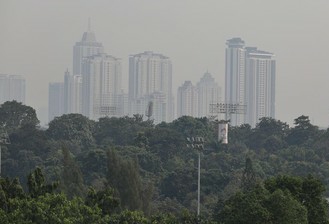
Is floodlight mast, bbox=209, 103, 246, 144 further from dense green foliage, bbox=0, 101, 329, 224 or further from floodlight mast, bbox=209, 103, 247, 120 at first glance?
dense green foliage, bbox=0, 101, 329, 224

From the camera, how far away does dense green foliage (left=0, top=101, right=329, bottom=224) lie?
3847 centimetres

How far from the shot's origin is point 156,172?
264 feet

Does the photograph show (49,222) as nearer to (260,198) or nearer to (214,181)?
(260,198)

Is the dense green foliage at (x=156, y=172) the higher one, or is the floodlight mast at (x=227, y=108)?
the floodlight mast at (x=227, y=108)

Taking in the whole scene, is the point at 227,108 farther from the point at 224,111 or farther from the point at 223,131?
the point at 223,131

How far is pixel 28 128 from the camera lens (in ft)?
295

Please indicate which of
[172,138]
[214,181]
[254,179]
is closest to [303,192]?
[254,179]

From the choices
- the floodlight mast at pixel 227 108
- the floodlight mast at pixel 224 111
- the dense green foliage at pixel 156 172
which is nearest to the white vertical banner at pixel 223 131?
the floodlight mast at pixel 224 111

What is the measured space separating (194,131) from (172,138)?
26.6 feet

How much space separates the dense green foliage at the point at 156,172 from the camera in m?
38.5

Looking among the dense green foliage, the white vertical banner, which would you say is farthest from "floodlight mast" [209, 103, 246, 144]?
the dense green foliage

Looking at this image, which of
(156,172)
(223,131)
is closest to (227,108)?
(223,131)

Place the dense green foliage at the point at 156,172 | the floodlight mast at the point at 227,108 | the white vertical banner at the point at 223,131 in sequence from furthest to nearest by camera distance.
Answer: the floodlight mast at the point at 227,108 < the white vertical banner at the point at 223,131 < the dense green foliage at the point at 156,172

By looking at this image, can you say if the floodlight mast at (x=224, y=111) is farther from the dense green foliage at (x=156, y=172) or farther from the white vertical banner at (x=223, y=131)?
the dense green foliage at (x=156, y=172)
